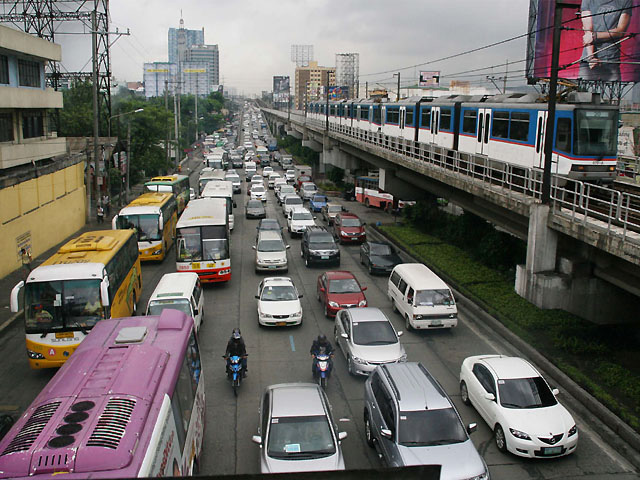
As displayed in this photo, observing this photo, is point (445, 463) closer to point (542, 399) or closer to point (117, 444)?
point (542, 399)

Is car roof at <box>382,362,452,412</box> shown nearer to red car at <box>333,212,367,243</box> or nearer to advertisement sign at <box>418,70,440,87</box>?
red car at <box>333,212,367,243</box>

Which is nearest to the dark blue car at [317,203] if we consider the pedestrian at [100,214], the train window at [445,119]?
the pedestrian at [100,214]

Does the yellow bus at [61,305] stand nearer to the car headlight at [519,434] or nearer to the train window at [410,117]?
the car headlight at [519,434]

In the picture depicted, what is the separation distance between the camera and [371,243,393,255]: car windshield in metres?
26.2

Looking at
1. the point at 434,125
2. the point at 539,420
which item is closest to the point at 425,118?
the point at 434,125

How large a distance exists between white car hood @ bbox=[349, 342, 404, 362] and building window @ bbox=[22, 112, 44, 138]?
25.0m

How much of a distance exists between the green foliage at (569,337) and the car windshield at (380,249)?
2032mm

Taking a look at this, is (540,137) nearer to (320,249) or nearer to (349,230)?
(320,249)

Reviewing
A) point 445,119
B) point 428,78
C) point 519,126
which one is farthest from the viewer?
point 428,78

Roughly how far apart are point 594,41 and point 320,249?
98.9 feet

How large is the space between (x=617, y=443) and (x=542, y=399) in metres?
1.61

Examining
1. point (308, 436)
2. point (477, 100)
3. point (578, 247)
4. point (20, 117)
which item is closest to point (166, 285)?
point (308, 436)

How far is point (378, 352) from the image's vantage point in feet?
48.2

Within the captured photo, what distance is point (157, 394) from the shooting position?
7977 mm
